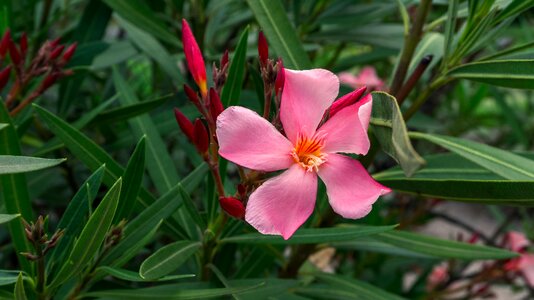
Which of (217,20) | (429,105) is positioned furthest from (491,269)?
(217,20)

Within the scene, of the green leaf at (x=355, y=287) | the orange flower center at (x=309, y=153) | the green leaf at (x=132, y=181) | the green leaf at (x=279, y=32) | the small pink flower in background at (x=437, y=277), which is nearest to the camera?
the orange flower center at (x=309, y=153)

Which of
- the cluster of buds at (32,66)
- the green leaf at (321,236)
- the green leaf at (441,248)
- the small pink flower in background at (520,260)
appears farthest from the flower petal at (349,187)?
the small pink flower in background at (520,260)

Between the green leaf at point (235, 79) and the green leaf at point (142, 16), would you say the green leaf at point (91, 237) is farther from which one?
the green leaf at point (142, 16)

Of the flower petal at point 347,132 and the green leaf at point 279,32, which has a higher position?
the green leaf at point 279,32

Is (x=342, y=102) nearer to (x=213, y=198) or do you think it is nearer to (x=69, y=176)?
(x=213, y=198)

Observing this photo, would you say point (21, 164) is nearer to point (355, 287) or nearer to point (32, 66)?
point (32, 66)

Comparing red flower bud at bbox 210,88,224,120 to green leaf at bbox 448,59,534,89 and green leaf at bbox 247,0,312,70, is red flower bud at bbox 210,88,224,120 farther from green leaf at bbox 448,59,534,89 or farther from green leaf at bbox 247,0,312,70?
green leaf at bbox 448,59,534,89

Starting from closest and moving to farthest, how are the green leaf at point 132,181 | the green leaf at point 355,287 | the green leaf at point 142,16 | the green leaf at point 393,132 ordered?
the green leaf at point 393,132
the green leaf at point 132,181
the green leaf at point 355,287
the green leaf at point 142,16
